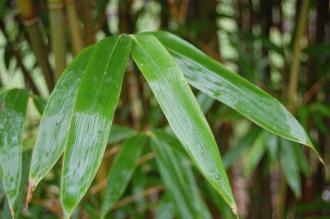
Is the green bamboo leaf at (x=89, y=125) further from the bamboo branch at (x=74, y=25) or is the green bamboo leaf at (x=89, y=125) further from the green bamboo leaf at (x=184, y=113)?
the bamboo branch at (x=74, y=25)

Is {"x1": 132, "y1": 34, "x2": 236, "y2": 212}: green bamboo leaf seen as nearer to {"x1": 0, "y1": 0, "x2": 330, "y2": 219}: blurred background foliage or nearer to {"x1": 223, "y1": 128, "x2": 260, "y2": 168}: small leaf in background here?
{"x1": 0, "y1": 0, "x2": 330, "y2": 219}: blurred background foliage

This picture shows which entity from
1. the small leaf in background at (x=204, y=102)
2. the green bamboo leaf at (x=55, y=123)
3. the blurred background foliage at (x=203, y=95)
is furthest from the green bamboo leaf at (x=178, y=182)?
the green bamboo leaf at (x=55, y=123)

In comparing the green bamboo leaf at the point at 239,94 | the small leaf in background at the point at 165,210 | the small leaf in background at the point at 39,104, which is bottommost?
the small leaf in background at the point at 165,210

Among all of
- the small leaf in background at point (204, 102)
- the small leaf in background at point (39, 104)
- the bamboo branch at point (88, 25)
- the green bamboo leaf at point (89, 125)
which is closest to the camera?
the green bamboo leaf at point (89, 125)

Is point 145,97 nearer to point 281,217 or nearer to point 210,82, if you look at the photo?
point 281,217

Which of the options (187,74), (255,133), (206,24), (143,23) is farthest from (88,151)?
(143,23)

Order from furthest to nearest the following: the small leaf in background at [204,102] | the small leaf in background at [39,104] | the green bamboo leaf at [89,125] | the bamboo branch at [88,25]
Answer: the small leaf in background at [204,102], the bamboo branch at [88,25], the small leaf in background at [39,104], the green bamboo leaf at [89,125]

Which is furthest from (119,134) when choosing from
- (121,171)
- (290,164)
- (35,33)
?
(290,164)

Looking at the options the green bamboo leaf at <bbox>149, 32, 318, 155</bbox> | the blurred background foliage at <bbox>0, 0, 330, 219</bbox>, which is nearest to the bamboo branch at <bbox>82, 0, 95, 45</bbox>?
the blurred background foliage at <bbox>0, 0, 330, 219</bbox>
